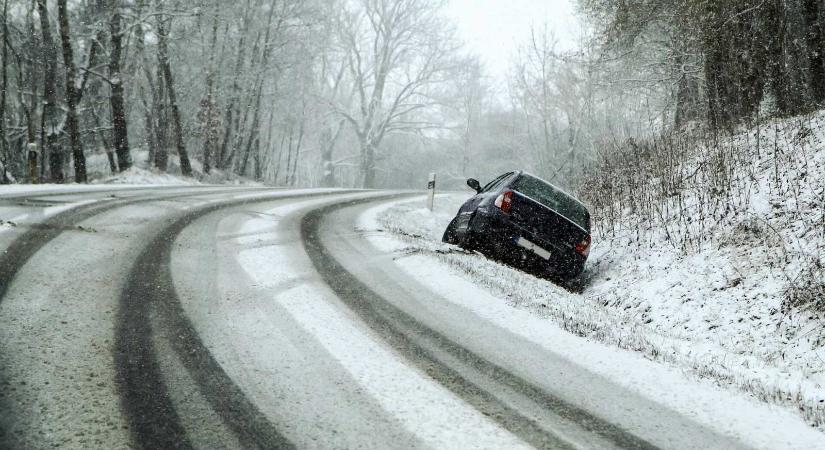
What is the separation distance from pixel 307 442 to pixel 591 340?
8.87 ft

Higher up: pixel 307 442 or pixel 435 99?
pixel 435 99

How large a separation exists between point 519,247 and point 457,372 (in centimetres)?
421

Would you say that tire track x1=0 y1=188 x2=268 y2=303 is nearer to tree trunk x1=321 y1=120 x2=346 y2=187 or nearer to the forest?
the forest

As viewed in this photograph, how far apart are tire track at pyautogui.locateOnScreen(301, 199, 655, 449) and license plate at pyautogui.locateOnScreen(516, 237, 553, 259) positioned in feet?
9.44

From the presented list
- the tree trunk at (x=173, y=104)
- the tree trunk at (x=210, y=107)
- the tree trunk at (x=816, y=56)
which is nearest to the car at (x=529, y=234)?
the tree trunk at (x=816, y=56)

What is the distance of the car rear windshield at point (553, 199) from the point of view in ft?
→ 25.3

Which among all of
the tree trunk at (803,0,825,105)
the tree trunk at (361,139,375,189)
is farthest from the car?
the tree trunk at (361,139,375,189)

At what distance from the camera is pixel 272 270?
5.34 metres

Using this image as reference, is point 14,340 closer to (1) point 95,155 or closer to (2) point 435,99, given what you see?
(1) point 95,155

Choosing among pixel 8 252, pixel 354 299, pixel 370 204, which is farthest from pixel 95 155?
pixel 354 299

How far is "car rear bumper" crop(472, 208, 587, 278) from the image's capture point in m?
7.35

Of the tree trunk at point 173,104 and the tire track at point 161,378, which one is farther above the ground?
the tree trunk at point 173,104

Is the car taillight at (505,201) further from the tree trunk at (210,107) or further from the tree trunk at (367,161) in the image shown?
the tree trunk at (367,161)

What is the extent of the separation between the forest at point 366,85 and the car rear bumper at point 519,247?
4.02 meters
